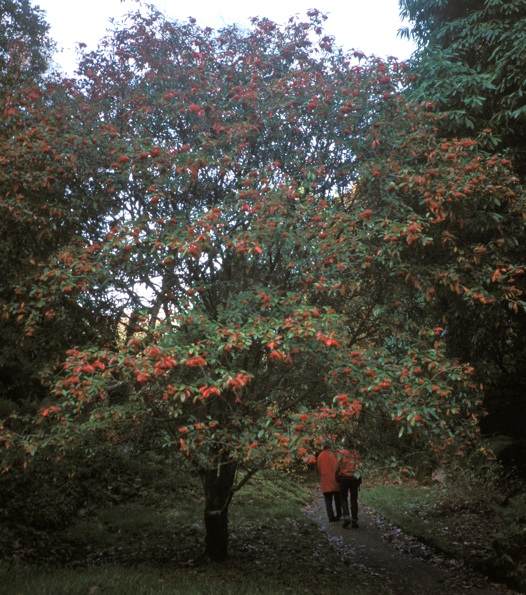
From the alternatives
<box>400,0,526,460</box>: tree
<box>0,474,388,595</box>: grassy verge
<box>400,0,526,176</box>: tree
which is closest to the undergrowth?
<box>0,474,388,595</box>: grassy verge

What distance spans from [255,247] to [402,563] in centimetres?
712

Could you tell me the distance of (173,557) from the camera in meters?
9.17

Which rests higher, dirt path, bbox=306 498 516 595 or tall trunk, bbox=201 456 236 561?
tall trunk, bbox=201 456 236 561

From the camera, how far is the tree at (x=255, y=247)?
6277 mm

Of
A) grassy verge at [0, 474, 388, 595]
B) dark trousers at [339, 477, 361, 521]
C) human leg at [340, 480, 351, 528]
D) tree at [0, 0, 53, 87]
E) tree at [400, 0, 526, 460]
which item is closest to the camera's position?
grassy verge at [0, 474, 388, 595]

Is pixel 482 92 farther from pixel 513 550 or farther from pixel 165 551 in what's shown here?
pixel 165 551

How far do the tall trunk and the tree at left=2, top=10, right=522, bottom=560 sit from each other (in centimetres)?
3

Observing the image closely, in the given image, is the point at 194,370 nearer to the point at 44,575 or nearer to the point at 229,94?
the point at 44,575

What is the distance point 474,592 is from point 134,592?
16.6 feet

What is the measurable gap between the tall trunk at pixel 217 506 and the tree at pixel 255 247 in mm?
32

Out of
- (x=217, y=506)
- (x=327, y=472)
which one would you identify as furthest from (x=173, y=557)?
(x=327, y=472)

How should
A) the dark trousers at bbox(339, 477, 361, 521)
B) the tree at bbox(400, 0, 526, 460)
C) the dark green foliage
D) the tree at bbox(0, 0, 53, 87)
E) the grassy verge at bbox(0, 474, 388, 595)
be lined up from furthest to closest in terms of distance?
the tree at bbox(0, 0, 53, 87) < the dark trousers at bbox(339, 477, 361, 521) < the tree at bbox(400, 0, 526, 460) < the dark green foliage < the grassy verge at bbox(0, 474, 388, 595)

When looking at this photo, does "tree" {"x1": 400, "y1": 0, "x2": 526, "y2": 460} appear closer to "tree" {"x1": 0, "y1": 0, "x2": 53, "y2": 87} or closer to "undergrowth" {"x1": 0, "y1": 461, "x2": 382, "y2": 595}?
"undergrowth" {"x1": 0, "y1": 461, "x2": 382, "y2": 595}

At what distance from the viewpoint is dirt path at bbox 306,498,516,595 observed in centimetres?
836
